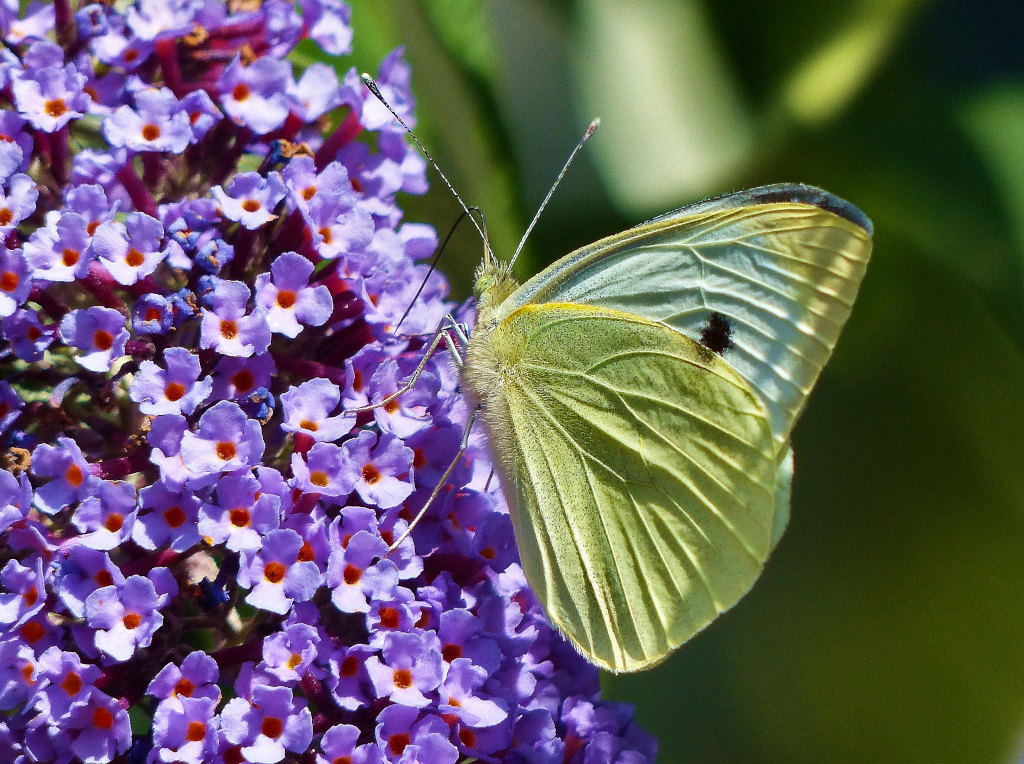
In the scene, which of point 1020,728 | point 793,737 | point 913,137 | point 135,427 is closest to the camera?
point 135,427

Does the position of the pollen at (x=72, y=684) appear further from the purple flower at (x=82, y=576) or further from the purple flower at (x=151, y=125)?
the purple flower at (x=151, y=125)

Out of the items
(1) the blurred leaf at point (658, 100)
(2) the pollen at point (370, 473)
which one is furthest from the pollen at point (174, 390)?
(1) the blurred leaf at point (658, 100)

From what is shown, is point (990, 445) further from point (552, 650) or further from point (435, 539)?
point (435, 539)

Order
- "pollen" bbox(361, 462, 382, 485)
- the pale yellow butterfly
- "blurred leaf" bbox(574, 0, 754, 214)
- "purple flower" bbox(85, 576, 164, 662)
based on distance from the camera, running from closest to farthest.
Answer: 1. "purple flower" bbox(85, 576, 164, 662)
2. "pollen" bbox(361, 462, 382, 485)
3. the pale yellow butterfly
4. "blurred leaf" bbox(574, 0, 754, 214)

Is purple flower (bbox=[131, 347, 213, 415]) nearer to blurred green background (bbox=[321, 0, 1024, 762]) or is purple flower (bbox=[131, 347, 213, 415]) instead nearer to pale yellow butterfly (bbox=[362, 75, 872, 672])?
pale yellow butterfly (bbox=[362, 75, 872, 672])

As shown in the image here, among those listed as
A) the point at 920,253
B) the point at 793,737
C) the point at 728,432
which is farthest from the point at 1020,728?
the point at 728,432

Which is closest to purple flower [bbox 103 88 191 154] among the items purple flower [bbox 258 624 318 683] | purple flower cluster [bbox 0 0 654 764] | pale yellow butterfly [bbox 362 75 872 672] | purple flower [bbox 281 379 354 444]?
purple flower cluster [bbox 0 0 654 764]

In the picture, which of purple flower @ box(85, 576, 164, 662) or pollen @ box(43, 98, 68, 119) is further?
pollen @ box(43, 98, 68, 119)
